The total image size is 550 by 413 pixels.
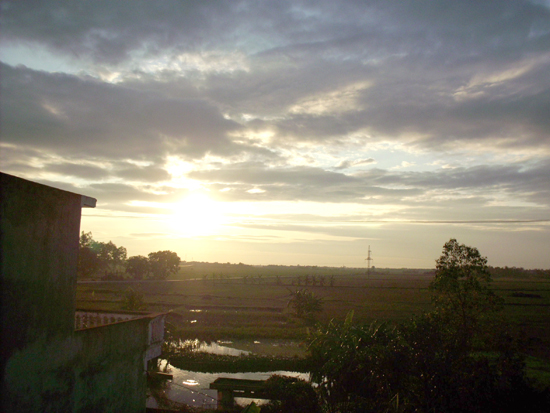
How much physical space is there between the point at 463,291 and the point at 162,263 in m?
78.6

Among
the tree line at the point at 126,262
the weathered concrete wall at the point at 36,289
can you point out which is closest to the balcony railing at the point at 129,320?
the weathered concrete wall at the point at 36,289

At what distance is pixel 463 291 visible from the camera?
611 inches

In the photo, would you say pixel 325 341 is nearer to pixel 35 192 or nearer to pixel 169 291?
pixel 35 192

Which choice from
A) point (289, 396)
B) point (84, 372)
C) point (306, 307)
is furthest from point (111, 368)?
point (306, 307)

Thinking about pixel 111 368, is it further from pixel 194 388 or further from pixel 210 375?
pixel 210 375

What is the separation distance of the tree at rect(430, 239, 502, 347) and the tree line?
64138 mm

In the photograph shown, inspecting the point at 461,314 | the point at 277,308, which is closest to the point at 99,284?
the point at 277,308

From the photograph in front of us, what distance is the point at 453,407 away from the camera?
7.81m

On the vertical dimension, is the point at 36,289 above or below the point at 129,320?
above

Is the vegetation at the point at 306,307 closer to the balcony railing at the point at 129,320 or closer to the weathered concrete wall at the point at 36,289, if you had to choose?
the balcony railing at the point at 129,320

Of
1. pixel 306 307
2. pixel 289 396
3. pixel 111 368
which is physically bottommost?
pixel 289 396

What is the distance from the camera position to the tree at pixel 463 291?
49.0ft

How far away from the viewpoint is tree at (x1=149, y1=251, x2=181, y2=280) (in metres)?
84.5

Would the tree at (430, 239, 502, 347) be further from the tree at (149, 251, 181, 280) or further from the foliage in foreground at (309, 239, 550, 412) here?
the tree at (149, 251, 181, 280)
